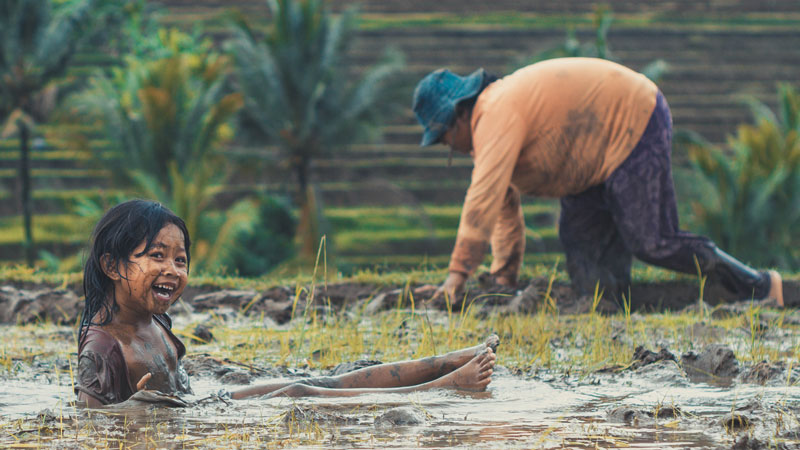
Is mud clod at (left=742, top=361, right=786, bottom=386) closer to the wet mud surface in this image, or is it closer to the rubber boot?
the wet mud surface

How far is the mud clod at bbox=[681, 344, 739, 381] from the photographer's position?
137 inches

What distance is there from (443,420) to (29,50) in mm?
15531

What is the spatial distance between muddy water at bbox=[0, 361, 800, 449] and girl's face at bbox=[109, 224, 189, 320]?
29 centimetres

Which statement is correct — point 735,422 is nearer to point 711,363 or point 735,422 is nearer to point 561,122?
point 711,363

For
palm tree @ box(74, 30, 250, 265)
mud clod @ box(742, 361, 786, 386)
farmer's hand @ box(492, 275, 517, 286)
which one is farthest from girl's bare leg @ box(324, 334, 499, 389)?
palm tree @ box(74, 30, 250, 265)

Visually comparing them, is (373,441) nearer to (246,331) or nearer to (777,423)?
(777,423)

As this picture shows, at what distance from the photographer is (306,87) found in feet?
53.5

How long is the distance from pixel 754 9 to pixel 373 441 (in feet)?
85.4

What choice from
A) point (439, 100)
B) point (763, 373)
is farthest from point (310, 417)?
point (439, 100)

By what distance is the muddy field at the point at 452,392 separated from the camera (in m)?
2.52

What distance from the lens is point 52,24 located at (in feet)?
54.7

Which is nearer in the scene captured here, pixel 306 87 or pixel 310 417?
pixel 310 417

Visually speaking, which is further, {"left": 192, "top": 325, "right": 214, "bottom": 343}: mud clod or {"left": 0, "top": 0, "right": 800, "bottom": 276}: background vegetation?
{"left": 0, "top": 0, "right": 800, "bottom": 276}: background vegetation

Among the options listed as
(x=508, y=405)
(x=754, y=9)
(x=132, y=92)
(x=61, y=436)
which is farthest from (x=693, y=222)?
(x=754, y=9)
